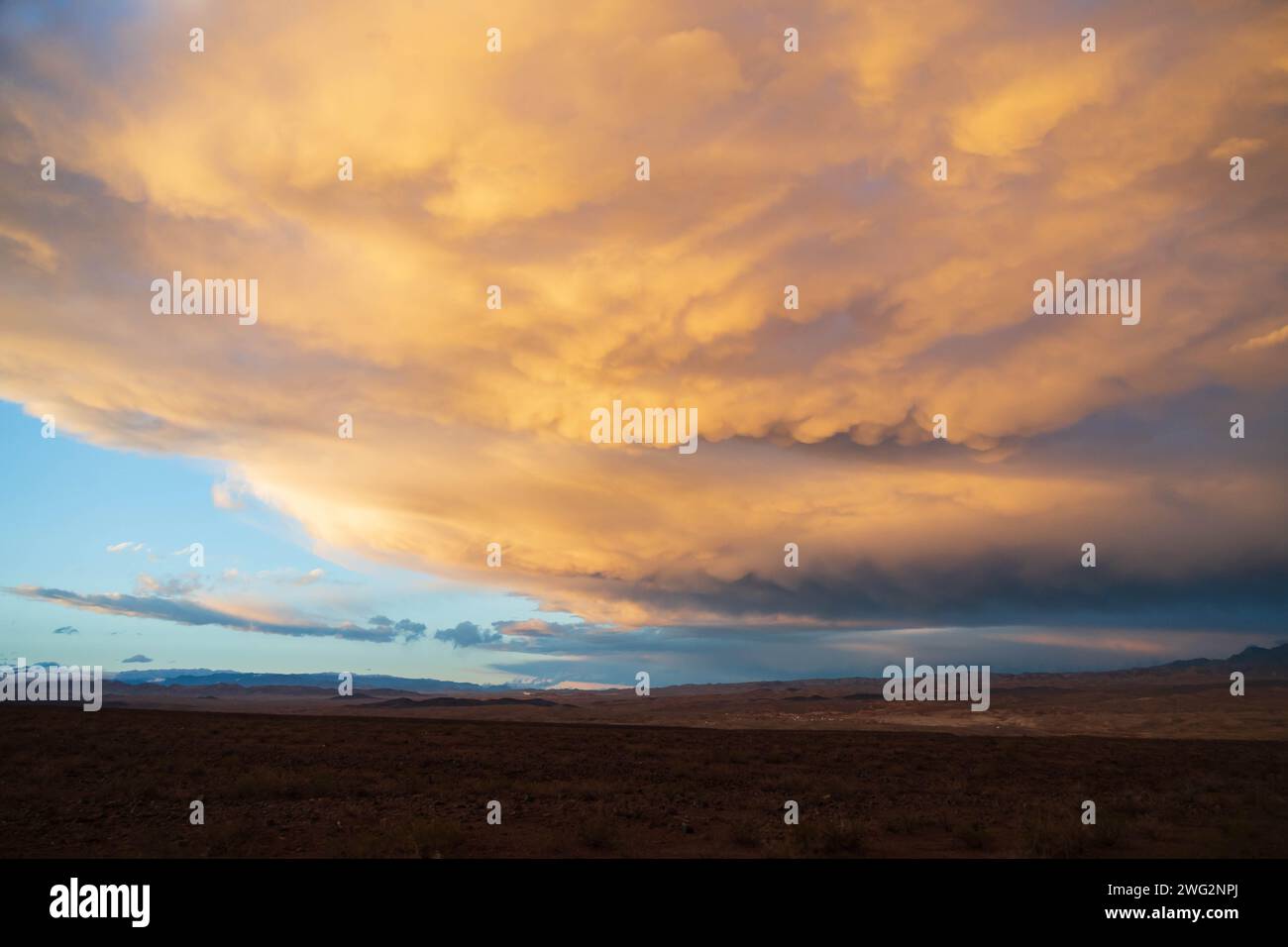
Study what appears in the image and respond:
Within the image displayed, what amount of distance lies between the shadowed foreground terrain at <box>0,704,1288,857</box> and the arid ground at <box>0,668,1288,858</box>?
0.11m

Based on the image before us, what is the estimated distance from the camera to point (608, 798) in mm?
23250

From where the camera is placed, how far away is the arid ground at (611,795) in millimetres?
16922

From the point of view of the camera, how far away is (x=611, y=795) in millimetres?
23766

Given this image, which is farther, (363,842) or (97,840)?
(97,840)

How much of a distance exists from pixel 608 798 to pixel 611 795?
536 millimetres

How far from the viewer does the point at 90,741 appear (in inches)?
1394

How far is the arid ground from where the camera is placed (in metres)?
16.9

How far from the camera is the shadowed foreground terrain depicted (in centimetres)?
1688

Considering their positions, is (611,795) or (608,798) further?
(611,795)

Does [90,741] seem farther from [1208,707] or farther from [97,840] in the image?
[1208,707]

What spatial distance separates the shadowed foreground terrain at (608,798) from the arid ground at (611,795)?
108mm
